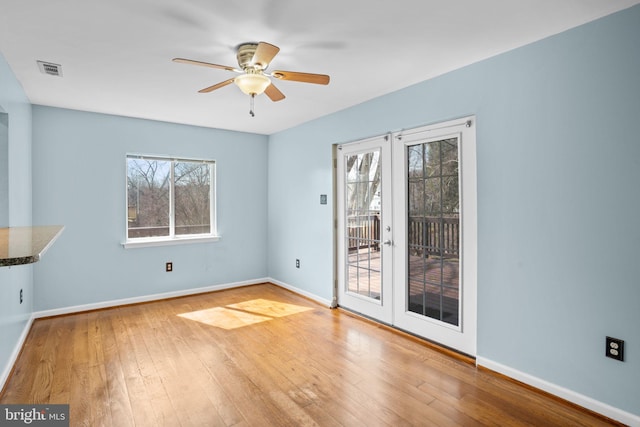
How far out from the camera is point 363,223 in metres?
3.96

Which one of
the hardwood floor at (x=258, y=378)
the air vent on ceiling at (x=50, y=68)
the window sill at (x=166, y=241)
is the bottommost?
the hardwood floor at (x=258, y=378)

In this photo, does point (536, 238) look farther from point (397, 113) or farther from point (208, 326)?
point (208, 326)

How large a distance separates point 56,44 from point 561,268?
3.80 m

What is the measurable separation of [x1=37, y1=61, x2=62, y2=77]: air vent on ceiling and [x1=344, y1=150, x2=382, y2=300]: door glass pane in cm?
286

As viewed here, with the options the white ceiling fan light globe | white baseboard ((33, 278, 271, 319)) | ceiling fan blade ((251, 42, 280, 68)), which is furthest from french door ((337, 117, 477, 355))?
white baseboard ((33, 278, 271, 319))

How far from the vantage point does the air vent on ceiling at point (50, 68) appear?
2777 mm

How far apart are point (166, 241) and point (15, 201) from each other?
186cm

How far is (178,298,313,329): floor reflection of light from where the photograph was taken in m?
3.82

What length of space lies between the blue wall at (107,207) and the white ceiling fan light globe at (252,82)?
270cm

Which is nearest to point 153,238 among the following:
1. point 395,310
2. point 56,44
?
point 56,44

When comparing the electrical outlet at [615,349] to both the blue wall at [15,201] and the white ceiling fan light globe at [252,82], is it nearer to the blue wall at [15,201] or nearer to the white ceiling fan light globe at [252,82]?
the white ceiling fan light globe at [252,82]

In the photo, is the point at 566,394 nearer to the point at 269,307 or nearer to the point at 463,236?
the point at 463,236

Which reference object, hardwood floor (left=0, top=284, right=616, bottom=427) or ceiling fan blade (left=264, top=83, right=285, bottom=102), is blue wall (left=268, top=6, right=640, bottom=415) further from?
ceiling fan blade (left=264, top=83, right=285, bottom=102)

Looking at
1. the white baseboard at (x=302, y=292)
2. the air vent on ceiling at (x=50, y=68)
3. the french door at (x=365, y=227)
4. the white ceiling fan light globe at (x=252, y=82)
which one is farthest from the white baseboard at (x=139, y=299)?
the white ceiling fan light globe at (x=252, y=82)
